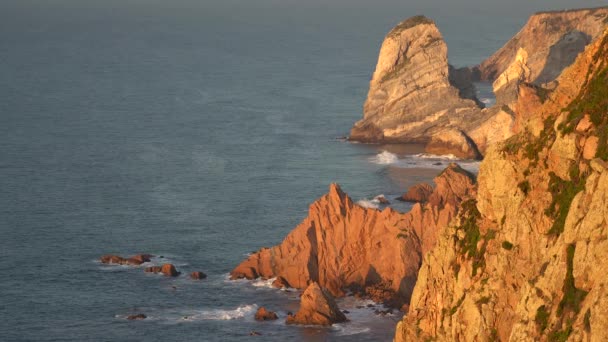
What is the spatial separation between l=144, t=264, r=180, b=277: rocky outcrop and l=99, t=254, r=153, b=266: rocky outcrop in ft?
8.53

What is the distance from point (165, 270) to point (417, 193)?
1322 inches

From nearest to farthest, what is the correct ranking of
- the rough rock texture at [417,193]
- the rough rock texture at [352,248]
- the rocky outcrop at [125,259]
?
1. the rough rock texture at [352,248]
2. the rocky outcrop at [125,259]
3. the rough rock texture at [417,193]

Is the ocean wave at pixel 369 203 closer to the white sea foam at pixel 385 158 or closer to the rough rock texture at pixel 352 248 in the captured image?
the white sea foam at pixel 385 158

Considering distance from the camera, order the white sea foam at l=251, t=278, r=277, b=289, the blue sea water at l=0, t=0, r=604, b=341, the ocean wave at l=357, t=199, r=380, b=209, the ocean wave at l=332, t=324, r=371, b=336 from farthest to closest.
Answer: the ocean wave at l=357, t=199, r=380, b=209, the white sea foam at l=251, t=278, r=277, b=289, the blue sea water at l=0, t=0, r=604, b=341, the ocean wave at l=332, t=324, r=371, b=336

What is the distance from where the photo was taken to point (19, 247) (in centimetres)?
13525

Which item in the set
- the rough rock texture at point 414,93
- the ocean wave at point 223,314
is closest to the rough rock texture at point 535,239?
the ocean wave at point 223,314

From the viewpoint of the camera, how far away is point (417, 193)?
487 ft

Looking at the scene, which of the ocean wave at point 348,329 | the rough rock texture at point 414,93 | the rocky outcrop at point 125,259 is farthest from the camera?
the rough rock texture at point 414,93

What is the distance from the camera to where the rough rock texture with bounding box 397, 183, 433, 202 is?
147625 mm

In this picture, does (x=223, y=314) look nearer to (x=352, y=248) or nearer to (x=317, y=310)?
(x=317, y=310)

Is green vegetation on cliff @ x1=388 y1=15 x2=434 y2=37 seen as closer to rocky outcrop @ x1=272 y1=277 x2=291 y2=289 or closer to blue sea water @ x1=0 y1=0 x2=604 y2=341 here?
blue sea water @ x1=0 y1=0 x2=604 y2=341

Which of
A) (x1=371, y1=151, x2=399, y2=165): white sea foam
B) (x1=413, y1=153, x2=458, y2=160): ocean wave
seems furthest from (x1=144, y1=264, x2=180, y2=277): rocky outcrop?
(x1=413, y1=153, x2=458, y2=160): ocean wave

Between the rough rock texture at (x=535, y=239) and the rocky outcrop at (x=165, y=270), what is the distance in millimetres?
56779

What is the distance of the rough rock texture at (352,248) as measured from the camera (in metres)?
114
